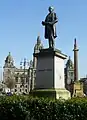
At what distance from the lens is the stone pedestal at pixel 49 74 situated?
14133 millimetres

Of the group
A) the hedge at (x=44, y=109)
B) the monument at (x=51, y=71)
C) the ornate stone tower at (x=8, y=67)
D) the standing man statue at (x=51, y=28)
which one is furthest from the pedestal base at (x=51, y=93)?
the ornate stone tower at (x=8, y=67)

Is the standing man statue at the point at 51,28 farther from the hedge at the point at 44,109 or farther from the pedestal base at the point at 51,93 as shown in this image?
the hedge at the point at 44,109

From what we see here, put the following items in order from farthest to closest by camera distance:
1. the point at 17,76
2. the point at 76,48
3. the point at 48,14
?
the point at 17,76 → the point at 76,48 → the point at 48,14

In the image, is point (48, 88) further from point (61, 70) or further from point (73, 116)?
point (73, 116)

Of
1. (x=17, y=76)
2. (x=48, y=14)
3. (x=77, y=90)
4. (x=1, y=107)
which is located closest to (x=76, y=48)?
(x=77, y=90)

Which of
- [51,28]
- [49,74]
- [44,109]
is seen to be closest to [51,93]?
[49,74]

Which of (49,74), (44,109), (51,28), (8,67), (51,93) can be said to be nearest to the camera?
(44,109)

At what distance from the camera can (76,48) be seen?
53.3 meters

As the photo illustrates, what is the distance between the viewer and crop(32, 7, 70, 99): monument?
552 inches

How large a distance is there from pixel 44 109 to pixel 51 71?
4787mm

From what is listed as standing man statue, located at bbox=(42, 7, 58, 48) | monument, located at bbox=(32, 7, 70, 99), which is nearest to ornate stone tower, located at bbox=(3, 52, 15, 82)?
standing man statue, located at bbox=(42, 7, 58, 48)

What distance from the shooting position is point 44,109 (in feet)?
32.0

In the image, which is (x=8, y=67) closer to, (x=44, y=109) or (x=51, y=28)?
(x=51, y=28)

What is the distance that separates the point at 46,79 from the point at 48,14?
13.9 ft
